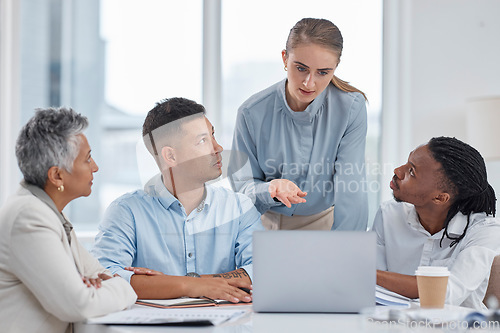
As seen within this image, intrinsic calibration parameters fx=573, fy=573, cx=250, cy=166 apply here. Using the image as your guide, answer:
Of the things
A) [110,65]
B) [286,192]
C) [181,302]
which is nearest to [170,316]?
[181,302]

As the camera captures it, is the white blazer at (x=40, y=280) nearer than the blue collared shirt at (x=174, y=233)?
Yes

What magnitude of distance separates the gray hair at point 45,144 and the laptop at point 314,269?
46 cm

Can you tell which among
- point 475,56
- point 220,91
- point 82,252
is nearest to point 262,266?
point 82,252

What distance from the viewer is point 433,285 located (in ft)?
3.72

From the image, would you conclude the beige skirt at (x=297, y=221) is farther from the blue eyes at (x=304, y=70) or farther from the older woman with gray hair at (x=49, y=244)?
the older woman with gray hair at (x=49, y=244)

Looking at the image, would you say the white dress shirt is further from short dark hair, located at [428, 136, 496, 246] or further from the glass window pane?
the glass window pane

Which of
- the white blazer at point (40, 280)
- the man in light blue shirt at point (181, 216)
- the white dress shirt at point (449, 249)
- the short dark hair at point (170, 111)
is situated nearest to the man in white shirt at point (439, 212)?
the white dress shirt at point (449, 249)

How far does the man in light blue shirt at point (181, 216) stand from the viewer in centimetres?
161

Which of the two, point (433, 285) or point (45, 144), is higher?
point (45, 144)

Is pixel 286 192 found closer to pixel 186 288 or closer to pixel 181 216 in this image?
pixel 181 216

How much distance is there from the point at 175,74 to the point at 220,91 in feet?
0.91

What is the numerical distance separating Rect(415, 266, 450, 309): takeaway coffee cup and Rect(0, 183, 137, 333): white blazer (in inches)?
23.5

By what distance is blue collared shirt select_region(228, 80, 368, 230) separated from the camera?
2014 millimetres

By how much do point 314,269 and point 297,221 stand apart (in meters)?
0.96
